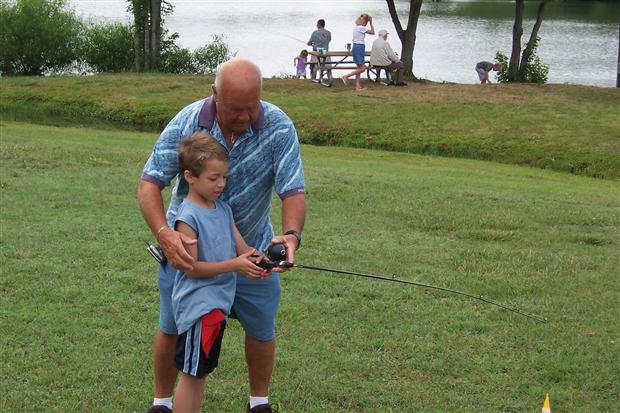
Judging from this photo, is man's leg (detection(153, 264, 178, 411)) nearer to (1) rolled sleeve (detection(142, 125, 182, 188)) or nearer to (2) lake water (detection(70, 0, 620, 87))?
(1) rolled sleeve (detection(142, 125, 182, 188))

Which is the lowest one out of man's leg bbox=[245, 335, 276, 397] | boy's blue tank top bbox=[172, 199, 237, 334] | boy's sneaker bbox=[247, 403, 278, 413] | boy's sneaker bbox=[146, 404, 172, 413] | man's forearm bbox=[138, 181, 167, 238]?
boy's sneaker bbox=[247, 403, 278, 413]

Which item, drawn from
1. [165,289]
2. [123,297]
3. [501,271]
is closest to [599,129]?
[501,271]

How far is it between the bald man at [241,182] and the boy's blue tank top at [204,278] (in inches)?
3.4

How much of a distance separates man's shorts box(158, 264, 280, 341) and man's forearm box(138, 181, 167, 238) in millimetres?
245

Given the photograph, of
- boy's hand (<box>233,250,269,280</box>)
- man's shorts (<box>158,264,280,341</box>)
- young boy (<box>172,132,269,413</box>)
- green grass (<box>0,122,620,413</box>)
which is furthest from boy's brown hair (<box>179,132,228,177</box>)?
green grass (<box>0,122,620,413</box>)

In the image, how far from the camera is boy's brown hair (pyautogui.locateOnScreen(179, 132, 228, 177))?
11.6 feet

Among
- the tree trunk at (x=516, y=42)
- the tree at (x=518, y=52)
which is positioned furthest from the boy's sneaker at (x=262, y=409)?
the tree at (x=518, y=52)

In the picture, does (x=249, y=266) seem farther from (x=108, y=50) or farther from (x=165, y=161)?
(x=108, y=50)

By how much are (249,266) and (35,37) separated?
25.4m

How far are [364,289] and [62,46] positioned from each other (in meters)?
23.5

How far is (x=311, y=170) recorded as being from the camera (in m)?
11.2

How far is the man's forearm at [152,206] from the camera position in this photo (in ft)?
11.9

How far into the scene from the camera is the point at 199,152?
3535 millimetres

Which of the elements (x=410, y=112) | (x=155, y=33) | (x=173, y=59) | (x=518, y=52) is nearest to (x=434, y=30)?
(x=173, y=59)
